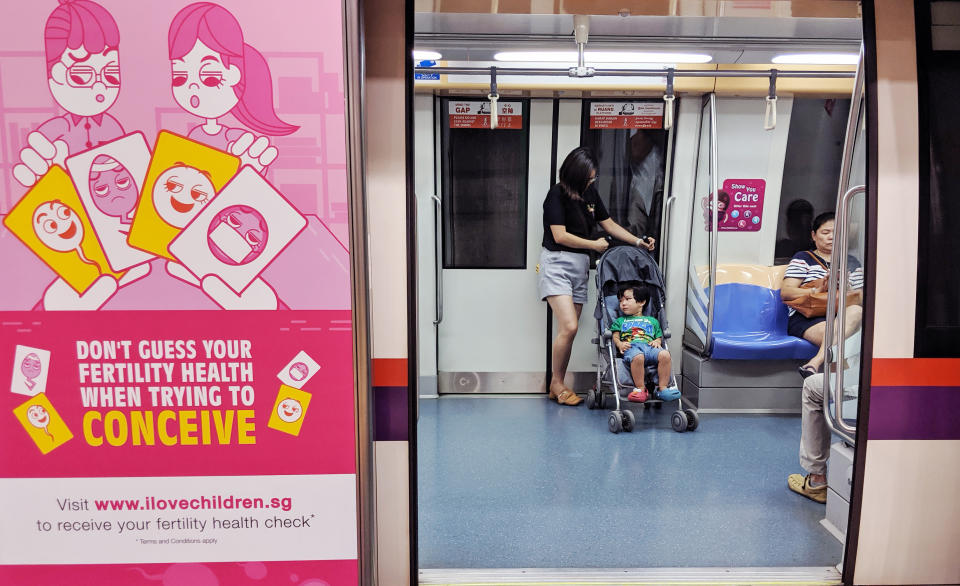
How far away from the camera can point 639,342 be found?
461 centimetres

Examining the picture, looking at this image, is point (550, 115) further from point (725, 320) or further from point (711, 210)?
point (725, 320)

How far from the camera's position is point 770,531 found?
2.98 m

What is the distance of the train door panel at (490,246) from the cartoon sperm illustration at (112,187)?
3.27 m

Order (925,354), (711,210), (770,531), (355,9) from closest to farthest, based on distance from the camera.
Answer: (355,9) < (925,354) < (770,531) < (711,210)

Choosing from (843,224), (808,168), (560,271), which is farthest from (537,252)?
(843,224)

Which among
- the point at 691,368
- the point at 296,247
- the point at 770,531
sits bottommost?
the point at 770,531

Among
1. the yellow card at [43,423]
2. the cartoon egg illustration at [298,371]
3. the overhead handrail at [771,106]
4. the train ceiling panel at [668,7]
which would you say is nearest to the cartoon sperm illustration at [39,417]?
the yellow card at [43,423]

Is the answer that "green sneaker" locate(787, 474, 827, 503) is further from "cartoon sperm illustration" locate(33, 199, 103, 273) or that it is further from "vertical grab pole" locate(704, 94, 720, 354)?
"cartoon sperm illustration" locate(33, 199, 103, 273)

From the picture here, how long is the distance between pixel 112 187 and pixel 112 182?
0.05 feet

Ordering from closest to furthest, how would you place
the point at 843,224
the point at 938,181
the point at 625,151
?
the point at 938,181 → the point at 843,224 → the point at 625,151

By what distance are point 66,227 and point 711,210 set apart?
4425 mm

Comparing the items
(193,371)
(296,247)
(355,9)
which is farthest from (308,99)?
(193,371)

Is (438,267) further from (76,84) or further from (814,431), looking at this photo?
(76,84)

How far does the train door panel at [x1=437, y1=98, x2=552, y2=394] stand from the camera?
16.5ft
